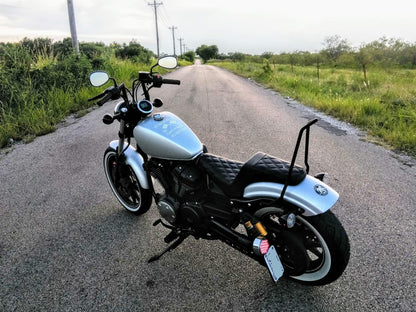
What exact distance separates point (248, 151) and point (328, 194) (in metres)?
2.73

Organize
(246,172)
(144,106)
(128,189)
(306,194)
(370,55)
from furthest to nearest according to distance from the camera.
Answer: (370,55)
(128,189)
(144,106)
(246,172)
(306,194)

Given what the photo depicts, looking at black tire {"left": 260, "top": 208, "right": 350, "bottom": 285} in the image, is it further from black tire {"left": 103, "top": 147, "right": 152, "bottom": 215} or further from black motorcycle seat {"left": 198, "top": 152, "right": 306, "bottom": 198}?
black tire {"left": 103, "top": 147, "right": 152, "bottom": 215}

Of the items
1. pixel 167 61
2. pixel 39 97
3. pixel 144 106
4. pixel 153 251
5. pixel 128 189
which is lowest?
pixel 153 251

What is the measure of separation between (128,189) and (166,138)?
958 mm

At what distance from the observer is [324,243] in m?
1.60

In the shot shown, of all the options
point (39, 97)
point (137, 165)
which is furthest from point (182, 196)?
point (39, 97)

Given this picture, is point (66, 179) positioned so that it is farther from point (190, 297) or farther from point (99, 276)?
point (190, 297)

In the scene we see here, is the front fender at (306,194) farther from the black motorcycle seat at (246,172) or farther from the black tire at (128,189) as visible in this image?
the black tire at (128,189)

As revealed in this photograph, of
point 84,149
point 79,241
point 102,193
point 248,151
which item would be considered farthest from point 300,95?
point 79,241

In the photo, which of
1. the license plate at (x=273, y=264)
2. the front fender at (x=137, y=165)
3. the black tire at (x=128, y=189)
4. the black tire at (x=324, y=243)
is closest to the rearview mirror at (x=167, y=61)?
the front fender at (x=137, y=165)

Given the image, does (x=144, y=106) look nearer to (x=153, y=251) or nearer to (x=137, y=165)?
(x=137, y=165)

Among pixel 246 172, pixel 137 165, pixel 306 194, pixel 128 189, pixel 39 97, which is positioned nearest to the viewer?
pixel 306 194

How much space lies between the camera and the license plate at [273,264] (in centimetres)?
155

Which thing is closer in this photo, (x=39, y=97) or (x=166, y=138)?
(x=166, y=138)
